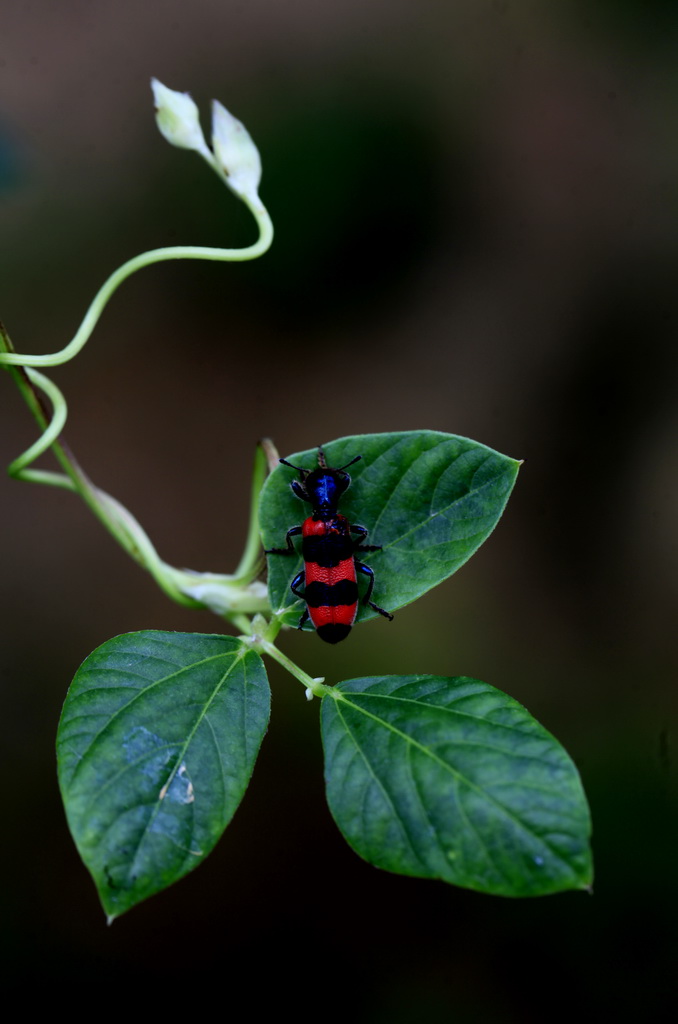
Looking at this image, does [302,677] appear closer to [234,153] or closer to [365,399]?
[234,153]

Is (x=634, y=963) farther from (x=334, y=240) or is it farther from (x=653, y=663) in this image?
(x=334, y=240)

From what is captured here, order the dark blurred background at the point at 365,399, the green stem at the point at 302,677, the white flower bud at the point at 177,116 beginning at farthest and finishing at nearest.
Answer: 1. the dark blurred background at the point at 365,399
2. the white flower bud at the point at 177,116
3. the green stem at the point at 302,677

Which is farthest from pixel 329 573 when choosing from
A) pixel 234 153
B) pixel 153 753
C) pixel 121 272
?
pixel 234 153

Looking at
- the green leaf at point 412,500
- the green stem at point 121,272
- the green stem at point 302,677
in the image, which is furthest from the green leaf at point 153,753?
the green stem at point 121,272

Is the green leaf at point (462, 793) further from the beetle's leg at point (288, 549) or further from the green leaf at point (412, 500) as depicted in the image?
the beetle's leg at point (288, 549)

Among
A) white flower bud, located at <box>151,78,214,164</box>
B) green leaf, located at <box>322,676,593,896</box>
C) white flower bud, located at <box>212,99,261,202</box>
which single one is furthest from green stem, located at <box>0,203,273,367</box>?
green leaf, located at <box>322,676,593,896</box>
